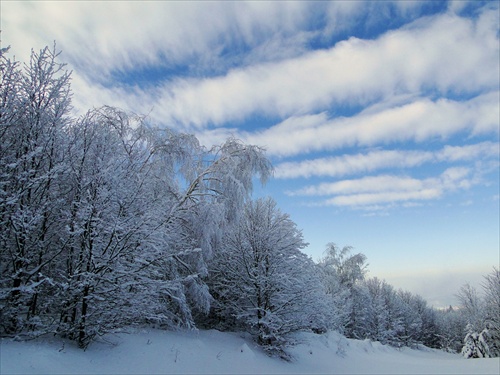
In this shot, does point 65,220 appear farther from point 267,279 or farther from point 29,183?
point 267,279

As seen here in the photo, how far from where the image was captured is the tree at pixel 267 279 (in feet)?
41.1

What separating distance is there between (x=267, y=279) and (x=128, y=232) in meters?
6.76

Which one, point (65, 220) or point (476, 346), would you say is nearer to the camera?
point (65, 220)

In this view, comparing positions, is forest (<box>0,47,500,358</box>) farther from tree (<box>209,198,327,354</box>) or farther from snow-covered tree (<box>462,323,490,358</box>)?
snow-covered tree (<box>462,323,490,358</box>)

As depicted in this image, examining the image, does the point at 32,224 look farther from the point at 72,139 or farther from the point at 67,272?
the point at 72,139

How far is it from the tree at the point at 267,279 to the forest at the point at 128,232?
0.17 feet

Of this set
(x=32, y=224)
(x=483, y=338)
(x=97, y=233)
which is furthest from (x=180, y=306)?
(x=483, y=338)

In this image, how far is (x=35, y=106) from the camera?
727 cm

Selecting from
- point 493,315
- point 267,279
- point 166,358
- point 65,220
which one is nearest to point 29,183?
point 65,220

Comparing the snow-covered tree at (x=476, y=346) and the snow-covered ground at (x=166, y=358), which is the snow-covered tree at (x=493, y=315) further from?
the snow-covered ground at (x=166, y=358)

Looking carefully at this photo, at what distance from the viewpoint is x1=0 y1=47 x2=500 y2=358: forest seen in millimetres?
6836

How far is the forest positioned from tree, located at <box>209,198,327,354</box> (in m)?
0.05

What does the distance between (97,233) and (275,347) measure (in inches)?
319

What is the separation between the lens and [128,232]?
7.23 metres
